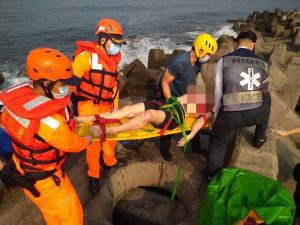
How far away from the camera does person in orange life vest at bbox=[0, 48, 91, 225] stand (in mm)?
2699

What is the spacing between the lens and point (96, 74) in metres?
4.23

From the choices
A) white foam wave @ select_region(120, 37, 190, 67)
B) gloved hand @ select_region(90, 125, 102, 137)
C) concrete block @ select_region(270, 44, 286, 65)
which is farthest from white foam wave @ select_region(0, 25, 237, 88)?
gloved hand @ select_region(90, 125, 102, 137)

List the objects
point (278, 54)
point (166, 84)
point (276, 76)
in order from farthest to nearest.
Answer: point (278, 54) → point (276, 76) → point (166, 84)

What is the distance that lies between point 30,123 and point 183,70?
2.67m

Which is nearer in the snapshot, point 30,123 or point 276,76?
point 30,123

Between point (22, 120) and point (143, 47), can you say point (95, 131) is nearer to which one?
point (22, 120)

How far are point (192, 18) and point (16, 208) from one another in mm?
40010

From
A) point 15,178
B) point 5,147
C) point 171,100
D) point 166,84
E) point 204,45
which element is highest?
point 204,45

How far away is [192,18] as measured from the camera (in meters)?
40.4

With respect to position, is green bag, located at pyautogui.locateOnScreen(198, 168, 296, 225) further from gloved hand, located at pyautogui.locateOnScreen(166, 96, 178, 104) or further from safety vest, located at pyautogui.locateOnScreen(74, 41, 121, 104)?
safety vest, located at pyautogui.locateOnScreen(74, 41, 121, 104)

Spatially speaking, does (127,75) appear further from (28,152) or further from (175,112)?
(28,152)

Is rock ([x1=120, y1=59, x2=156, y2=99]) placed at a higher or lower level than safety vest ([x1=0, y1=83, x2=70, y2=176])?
lower

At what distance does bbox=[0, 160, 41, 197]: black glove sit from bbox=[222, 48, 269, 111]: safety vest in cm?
252

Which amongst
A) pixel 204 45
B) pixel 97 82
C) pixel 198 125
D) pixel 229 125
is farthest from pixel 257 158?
pixel 97 82
